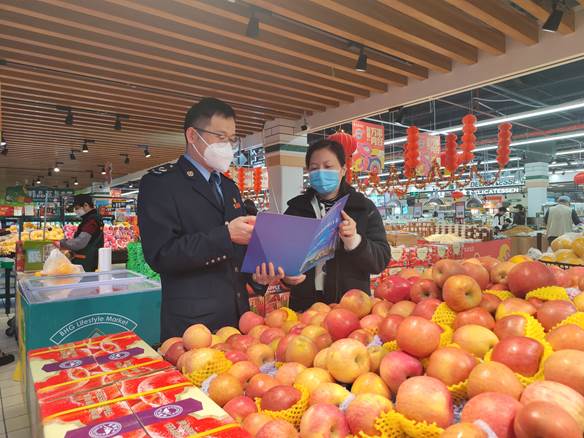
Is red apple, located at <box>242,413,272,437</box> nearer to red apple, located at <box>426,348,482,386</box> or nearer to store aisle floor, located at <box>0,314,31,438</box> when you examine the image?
red apple, located at <box>426,348,482,386</box>

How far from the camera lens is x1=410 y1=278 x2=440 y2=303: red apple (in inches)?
60.6

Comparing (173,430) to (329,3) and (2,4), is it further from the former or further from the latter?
(2,4)

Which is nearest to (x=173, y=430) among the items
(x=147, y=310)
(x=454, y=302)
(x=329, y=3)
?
(x=454, y=302)

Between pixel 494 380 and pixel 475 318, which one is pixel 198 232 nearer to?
pixel 475 318

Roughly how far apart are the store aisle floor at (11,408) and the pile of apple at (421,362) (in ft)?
7.64

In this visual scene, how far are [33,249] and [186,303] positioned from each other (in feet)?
13.6

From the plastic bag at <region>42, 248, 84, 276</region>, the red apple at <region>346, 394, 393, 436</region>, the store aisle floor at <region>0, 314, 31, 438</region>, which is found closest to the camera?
the red apple at <region>346, 394, 393, 436</region>

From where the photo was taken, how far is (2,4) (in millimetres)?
3910

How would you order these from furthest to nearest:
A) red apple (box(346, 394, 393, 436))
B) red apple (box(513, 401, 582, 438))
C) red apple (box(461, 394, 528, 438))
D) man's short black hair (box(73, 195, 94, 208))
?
man's short black hair (box(73, 195, 94, 208)) < red apple (box(346, 394, 393, 436)) < red apple (box(461, 394, 528, 438)) < red apple (box(513, 401, 582, 438))

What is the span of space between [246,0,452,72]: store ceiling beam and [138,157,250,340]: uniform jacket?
2.75 m

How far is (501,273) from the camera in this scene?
1.65m

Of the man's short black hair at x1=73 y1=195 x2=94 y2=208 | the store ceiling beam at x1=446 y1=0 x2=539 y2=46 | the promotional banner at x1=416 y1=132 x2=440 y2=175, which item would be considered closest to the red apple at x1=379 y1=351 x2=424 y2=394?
the store ceiling beam at x1=446 y1=0 x2=539 y2=46

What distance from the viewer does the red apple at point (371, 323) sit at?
4.72ft

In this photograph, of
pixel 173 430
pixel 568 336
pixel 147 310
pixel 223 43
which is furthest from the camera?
pixel 223 43
